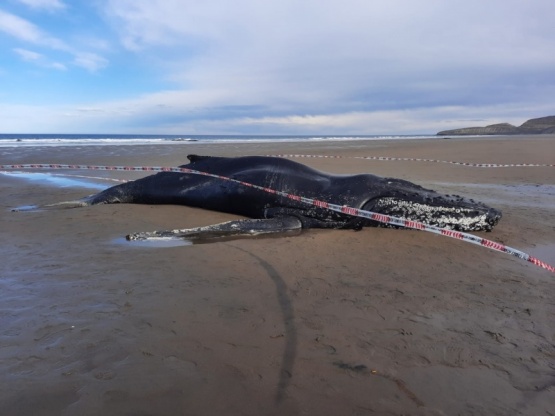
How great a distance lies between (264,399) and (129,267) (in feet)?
9.20

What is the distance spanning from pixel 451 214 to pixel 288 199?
2.66m

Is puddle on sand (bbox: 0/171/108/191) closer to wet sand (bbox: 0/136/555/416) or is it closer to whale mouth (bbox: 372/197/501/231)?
wet sand (bbox: 0/136/555/416)

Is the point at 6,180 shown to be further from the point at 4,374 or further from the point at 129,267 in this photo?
the point at 4,374

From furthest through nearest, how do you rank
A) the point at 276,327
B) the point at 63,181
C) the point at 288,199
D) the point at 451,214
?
the point at 63,181
the point at 288,199
the point at 451,214
the point at 276,327

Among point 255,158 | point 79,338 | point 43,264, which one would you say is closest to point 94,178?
point 255,158

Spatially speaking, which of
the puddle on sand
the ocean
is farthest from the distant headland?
the puddle on sand

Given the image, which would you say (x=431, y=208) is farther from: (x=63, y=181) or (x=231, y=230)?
(x=63, y=181)

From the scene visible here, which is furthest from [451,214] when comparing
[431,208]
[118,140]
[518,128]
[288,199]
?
[518,128]

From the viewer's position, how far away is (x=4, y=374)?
2725mm

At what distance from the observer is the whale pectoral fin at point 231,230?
610 cm

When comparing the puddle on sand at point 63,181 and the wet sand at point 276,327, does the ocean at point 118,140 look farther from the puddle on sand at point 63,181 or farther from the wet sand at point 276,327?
the wet sand at point 276,327

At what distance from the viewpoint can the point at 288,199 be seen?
24.3 ft

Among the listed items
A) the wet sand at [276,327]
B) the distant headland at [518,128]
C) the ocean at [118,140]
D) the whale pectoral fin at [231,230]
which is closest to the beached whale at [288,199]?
the whale pectoral fin at [231,230]

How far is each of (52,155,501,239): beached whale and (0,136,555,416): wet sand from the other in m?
0.58
